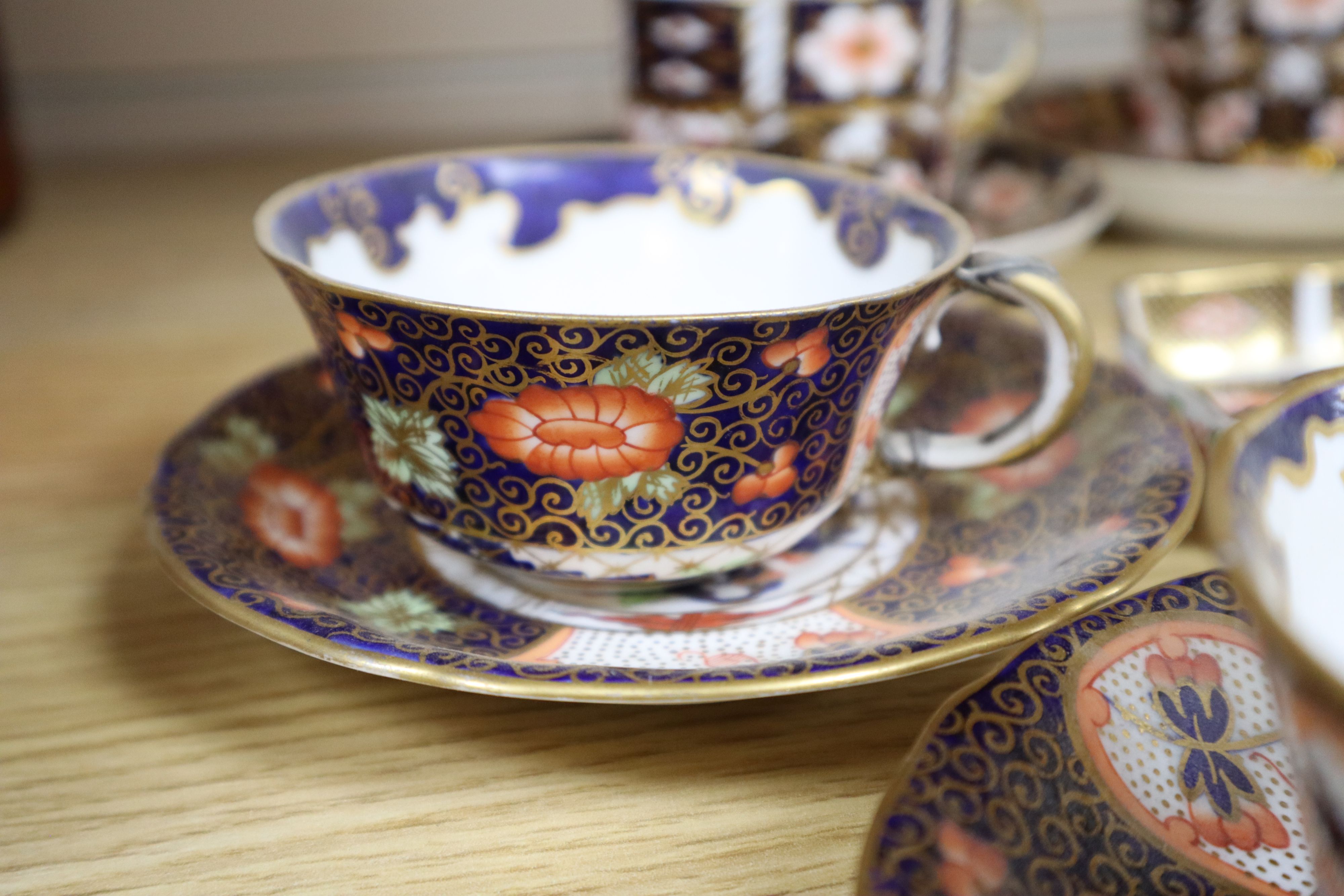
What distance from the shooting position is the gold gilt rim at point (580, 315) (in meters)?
0.27

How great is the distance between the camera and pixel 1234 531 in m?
0.17

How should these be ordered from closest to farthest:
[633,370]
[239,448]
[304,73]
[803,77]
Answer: [633,370] < [239,448] < [803,77] < [304,73]

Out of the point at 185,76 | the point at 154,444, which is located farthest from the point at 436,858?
the point at 185,76

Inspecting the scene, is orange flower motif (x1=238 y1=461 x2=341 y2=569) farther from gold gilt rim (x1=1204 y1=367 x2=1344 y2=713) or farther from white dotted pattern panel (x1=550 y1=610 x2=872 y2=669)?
gold gilt rim (x1=1204 y1=367 x2=1344 y2=713)

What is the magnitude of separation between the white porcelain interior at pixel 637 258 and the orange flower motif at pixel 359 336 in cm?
12

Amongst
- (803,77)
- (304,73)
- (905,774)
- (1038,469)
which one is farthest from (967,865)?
(304,73)

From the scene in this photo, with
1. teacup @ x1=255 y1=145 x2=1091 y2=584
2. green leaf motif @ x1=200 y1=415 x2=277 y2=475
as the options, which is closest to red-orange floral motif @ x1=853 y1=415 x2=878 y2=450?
teacup @ x1=255 y1=145 x2=1091 y2=584

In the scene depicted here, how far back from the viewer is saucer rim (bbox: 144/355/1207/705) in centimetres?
25

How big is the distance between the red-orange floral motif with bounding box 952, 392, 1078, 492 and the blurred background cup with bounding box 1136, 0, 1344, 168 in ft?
1.02

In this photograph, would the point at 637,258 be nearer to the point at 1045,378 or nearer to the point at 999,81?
the point at 1045,378

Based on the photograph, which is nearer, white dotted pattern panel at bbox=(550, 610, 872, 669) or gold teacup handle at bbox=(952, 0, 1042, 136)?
white dotted pattern panel at bbox=(550, 610, 872, 669)

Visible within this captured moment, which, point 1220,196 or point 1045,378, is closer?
point 1045,378

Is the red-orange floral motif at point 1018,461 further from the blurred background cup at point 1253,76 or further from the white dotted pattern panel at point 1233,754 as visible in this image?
the blurred background cup at point 1253,76

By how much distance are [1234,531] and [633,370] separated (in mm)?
150
